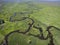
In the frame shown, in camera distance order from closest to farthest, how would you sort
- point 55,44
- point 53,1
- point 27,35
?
1. point 55,44
2. point 27,35
3. point 53,1

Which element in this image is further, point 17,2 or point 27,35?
point 17,2

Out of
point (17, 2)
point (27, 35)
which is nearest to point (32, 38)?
point (27, 35)

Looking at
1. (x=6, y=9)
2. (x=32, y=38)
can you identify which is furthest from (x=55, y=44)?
(x=6, y=9)

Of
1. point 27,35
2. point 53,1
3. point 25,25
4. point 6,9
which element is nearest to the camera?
point 27,35

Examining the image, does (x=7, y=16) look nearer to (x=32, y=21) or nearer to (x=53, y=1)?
(x=32, y=21)

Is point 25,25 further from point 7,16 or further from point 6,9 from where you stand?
point 6,9

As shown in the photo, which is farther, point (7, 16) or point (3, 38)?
point (7, 16)
